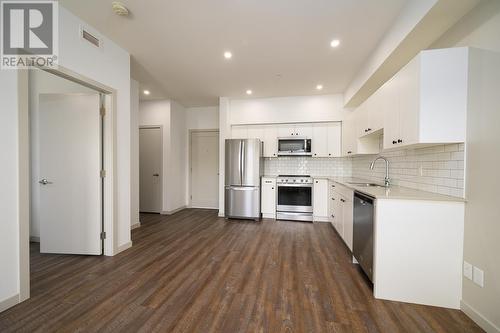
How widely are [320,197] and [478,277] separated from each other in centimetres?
265

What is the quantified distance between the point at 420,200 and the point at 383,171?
4.87ft

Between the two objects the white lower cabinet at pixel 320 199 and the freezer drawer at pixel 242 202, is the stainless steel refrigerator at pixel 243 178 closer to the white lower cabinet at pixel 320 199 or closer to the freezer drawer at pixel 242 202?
the freezer drawer at pixel 242 202

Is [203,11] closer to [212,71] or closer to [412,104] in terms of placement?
[212,71]

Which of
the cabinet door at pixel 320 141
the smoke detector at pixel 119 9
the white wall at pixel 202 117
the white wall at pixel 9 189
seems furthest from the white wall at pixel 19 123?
the cabinet door at pixel 320 141

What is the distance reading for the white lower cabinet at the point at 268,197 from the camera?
4320mm

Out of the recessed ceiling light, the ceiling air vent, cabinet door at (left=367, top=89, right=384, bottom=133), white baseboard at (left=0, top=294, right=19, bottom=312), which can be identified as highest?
the recessed ceiling light

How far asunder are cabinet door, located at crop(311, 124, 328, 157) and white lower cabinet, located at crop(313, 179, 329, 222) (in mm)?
696

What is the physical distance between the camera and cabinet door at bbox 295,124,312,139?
4460mm

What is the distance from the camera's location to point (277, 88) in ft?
13.1

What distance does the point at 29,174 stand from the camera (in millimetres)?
2420

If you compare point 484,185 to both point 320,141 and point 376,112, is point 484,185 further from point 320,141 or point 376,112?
point 320,141

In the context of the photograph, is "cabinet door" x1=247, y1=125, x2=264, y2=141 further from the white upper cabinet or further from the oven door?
the white upper cabinet

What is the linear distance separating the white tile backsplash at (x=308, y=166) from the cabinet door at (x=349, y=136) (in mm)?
470

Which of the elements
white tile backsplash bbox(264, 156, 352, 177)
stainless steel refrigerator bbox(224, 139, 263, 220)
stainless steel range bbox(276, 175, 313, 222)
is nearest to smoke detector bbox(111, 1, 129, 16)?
stainless steel refrigerator bbox(224, 139, 263, 220)
